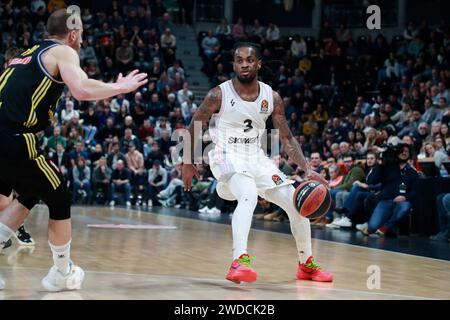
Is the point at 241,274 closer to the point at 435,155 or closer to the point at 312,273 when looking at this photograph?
the point at 312,273

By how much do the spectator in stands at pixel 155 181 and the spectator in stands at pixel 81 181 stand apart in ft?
5.12

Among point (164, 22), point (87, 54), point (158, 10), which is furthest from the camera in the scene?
point (158, 10)

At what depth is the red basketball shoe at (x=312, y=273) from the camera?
6.23m

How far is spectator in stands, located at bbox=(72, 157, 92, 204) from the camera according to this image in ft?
61.0

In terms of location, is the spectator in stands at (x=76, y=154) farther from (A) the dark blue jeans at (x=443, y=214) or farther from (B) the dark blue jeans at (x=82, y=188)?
(A) the dark blue jeans at (x=443, y=214)

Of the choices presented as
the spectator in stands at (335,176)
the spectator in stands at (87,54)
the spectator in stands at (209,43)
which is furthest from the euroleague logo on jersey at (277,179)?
the spectator in stands at (209,43)

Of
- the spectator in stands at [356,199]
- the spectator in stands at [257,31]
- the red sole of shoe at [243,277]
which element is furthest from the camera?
the spectator in stands at [257,31]

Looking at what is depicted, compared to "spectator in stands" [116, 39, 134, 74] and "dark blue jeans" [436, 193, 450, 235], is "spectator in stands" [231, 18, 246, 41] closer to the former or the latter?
"spectator in stands" [116, 39, 134, 74]

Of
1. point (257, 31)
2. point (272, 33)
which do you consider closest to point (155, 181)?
point (257, 31)

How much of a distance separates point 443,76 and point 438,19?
725cm

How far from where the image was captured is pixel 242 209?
20.0 feet

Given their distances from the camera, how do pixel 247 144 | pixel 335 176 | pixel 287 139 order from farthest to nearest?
1. pixel 335 176
2. pixel 287 139
3. pixel 247 144

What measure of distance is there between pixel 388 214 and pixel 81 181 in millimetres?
9269

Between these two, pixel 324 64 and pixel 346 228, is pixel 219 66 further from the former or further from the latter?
pixel 346 228
